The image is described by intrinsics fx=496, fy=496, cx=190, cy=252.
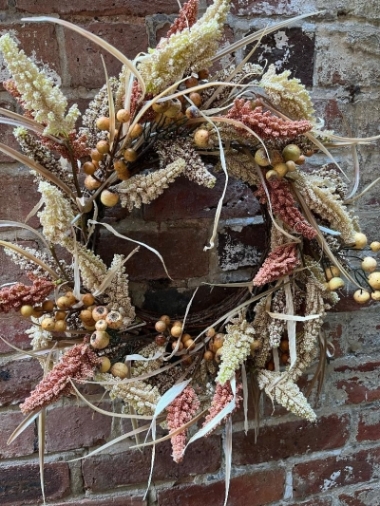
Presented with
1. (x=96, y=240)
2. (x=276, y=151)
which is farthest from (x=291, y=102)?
(x=96, y=240)

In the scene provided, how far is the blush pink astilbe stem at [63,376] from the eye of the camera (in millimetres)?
498

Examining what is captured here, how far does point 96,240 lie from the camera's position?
59cm

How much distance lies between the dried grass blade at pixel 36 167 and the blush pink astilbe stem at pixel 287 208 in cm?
22

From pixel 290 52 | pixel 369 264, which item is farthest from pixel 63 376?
pixel 290 52

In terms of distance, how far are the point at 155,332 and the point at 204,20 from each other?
351 mm

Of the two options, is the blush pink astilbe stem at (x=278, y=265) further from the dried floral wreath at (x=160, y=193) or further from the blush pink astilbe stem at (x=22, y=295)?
the blush pink astilbe stem at (x=22, y=295)

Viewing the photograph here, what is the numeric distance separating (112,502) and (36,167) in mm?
481

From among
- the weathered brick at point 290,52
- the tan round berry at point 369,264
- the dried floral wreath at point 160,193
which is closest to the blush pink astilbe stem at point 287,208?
the dried floral wreath at point 160,193

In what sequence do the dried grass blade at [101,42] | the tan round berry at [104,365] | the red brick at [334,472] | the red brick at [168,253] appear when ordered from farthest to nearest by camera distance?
the red brick at [334,472], the red brick at [168,253], the tan round berry at [104,365], the dried grass blade at [101,42]

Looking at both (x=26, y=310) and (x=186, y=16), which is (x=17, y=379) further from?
(x=186, y=16)

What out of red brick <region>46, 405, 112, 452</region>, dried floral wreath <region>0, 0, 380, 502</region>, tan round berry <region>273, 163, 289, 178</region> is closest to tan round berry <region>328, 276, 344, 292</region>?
dried floral wreath <region>0, 0, 380, 502</region>

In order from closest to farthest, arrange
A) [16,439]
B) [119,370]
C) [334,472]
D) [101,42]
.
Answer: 1. [101,42]
2. [119,370]
3. [16,439]
4. [334,472]

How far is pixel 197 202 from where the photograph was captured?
0.67 meters

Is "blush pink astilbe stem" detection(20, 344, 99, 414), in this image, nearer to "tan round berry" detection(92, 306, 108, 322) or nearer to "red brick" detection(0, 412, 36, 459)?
"tan round berry" detection(92, 306, 108, 322)
